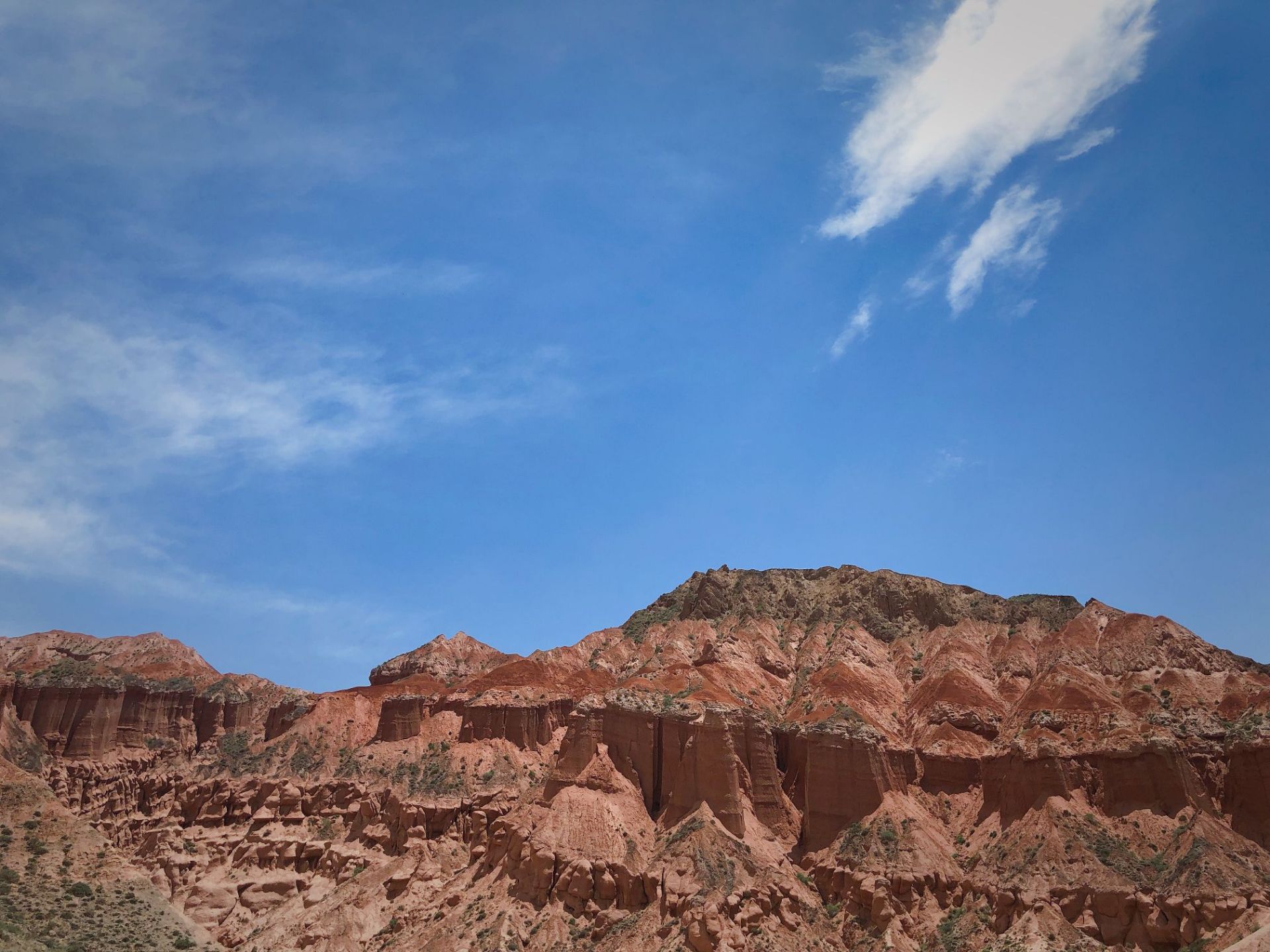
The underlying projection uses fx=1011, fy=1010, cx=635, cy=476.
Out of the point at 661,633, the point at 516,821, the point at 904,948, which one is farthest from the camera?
the point at 661,633

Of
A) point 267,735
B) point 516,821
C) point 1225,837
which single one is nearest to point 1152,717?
point 1225,837

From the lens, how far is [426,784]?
91.4 m

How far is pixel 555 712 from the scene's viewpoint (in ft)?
330

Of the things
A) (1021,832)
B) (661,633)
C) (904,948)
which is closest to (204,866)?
(661,633)

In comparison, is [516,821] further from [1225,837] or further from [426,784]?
[1225,837]

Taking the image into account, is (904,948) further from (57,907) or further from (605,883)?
(57,907)

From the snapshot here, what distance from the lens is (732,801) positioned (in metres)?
76.8

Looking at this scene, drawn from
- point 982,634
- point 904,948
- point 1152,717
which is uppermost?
point 982,634

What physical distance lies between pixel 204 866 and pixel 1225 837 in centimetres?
8237

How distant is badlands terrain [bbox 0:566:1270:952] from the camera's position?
65.1 meters

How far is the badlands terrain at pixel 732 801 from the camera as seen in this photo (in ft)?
214

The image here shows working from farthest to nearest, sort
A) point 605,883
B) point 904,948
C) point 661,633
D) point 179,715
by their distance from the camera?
point 179,715
point 661,633
point 605,883
point 904,948

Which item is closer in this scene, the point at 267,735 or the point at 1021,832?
the point at 1021,832

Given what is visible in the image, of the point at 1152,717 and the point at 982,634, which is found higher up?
the point at 982,634
